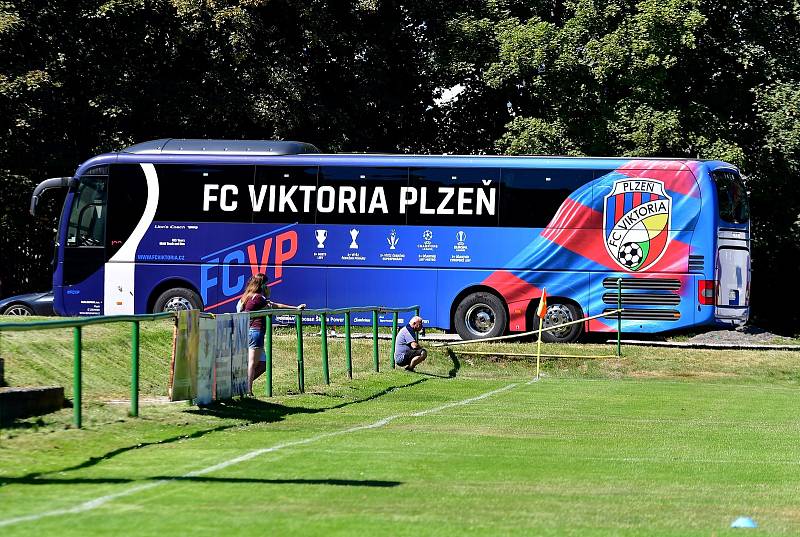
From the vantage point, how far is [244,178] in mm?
30312

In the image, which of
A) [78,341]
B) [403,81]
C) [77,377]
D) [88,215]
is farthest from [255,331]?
[403,81]

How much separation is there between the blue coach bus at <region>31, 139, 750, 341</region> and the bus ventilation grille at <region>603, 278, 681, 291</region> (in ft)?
0.09

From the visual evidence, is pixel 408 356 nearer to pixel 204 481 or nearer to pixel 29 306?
pixel 29 306

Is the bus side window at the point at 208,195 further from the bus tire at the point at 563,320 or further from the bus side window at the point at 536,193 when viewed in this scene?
the bus tire at the point at 563,320

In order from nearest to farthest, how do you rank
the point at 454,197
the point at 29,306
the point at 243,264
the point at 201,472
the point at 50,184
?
the point at 201,472 < the point at 454,197 < the point at 243,264 < the point at 50,184 < the point at 29,306

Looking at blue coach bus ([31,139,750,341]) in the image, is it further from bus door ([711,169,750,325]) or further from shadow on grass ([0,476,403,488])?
shadow on grass ([0,476,403,488])

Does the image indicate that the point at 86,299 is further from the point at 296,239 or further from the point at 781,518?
the point at 781,518

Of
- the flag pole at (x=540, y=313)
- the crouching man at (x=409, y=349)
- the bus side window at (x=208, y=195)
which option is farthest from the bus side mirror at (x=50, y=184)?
the flag pole at (x=540, y=313)

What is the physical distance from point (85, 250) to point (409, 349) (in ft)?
29.6

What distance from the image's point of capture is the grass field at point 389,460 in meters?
8.45

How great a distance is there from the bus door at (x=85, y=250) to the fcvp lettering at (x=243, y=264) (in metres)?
2.38

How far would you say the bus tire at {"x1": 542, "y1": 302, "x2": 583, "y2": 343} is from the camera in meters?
29.1

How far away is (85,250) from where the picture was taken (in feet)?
101

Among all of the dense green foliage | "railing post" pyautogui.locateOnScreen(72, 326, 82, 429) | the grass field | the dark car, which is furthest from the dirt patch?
"railing post" pyautogui.locateOnScreen(72, 326, 82, 429)
